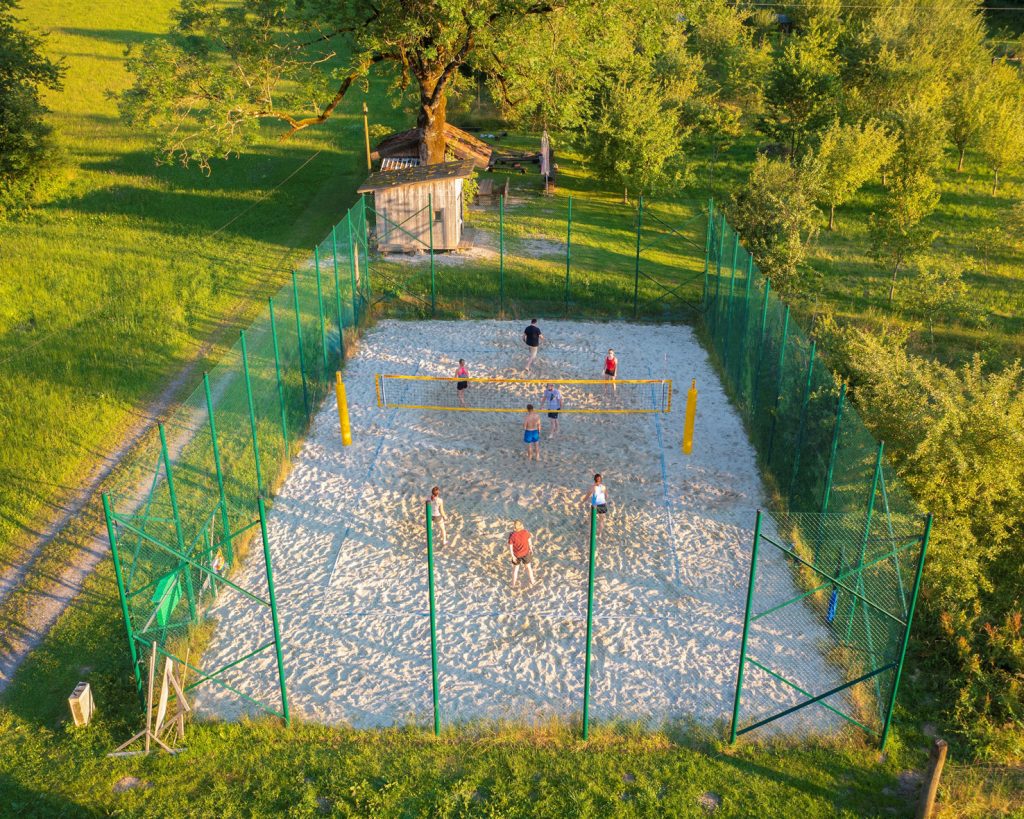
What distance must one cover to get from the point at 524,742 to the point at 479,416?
8567mm

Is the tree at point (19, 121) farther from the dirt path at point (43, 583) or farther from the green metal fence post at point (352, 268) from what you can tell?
the dirt path at point (43, 583)

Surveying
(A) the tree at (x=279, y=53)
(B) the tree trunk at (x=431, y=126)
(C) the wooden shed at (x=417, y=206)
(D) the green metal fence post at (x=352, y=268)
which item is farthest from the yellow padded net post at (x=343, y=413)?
(B) the tree trunk at (x=431, y=126)

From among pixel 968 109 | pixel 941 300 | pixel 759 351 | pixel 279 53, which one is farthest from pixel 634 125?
pixel 759 351

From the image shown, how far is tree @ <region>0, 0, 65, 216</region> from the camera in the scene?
95.3 ft

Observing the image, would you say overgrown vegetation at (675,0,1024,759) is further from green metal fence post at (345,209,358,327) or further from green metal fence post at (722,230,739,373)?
green metal fence post at (345,209,358,327)

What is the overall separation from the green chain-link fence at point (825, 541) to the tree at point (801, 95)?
56.9 ft

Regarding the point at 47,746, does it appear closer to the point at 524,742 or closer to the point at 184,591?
the point at 184,591

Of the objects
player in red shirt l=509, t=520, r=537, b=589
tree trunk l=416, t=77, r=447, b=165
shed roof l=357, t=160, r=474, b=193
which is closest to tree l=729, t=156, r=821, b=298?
shed roof l=357, t=160, r=474, b=193

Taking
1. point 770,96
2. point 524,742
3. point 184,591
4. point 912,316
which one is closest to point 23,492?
point 184,591

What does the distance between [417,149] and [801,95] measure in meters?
14.1

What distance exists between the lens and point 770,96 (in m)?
33.6

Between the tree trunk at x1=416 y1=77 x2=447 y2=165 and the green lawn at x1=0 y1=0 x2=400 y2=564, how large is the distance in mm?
4103

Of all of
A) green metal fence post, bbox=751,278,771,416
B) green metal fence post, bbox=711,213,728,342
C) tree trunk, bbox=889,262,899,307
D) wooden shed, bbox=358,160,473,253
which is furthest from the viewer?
wooden shed, bbox=358,160,473,253

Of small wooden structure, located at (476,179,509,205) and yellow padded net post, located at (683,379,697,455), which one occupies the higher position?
small wooden structure, located at (476,179,509,205)
